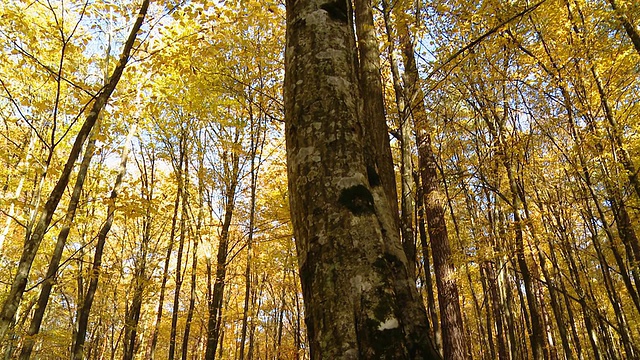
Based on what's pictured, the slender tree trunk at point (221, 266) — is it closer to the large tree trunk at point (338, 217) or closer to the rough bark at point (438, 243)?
the rough bark at point (438, 243)

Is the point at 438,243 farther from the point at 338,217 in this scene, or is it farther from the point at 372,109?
the point at 338,217

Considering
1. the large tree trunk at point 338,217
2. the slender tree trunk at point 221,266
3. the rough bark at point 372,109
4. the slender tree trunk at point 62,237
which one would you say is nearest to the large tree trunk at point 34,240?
the slender tree trunk at point 62,237

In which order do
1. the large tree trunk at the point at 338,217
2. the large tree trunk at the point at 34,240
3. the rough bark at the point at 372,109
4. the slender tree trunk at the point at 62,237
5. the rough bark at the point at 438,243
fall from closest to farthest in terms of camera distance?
the large tree trunk at the point at 338,217 < the rough bark at the point at 372,109 < the large tree trunk at the point at 34,240 < the slender tree trunk at the point at 62,237 < the rough bark at the point at 438,243

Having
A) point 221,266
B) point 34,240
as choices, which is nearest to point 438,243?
point 221,266

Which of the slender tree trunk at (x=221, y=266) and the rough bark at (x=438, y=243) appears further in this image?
the slender tree trunk at (x=221, y=266)

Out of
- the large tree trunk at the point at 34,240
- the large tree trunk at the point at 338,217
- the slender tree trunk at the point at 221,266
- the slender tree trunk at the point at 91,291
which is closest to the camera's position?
the large tree trunk at the point at 338,217

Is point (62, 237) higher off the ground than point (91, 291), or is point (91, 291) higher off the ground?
point (62, 237)

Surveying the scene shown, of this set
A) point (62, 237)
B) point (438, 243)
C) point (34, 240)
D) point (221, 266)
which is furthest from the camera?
point (221, 266)

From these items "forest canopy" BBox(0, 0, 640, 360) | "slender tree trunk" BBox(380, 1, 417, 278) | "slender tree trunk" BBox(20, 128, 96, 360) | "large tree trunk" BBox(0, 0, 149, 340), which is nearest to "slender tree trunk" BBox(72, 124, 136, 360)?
"forest canopy" BBox(0, 0, 640, 360)

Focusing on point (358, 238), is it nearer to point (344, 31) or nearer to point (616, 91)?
point (344, 31)

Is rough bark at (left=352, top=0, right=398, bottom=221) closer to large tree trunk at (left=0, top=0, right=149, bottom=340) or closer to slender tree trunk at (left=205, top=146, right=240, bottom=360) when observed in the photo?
large tree trunk at (left=0, top=0, right=149, bottom=340)

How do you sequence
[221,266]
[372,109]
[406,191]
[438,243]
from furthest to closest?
[221,266] < [438,243] < [406,191] < [372,109]

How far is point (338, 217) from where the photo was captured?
1.20 m

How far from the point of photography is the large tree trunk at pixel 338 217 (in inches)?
40.8
